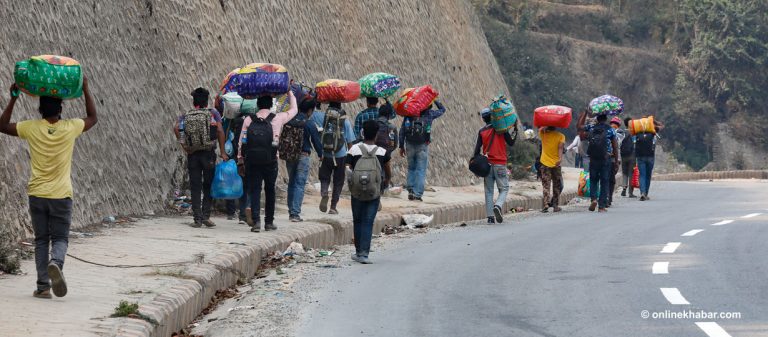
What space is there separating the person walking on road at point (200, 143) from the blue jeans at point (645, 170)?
524 inches

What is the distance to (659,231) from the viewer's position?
18609 millimetres

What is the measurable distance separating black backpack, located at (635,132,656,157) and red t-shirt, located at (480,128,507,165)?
26.0ft

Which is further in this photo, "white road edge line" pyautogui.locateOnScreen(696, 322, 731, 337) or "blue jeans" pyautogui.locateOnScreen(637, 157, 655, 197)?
"blue jeans" pyautogui.locateOnScreen(637, 157, 655, 197)

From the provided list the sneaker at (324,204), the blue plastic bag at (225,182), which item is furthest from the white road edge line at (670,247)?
the sneaker at (324,204)

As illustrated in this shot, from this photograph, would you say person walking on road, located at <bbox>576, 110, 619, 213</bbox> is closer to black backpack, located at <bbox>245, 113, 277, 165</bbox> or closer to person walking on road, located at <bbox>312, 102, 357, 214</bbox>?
person walking on road, located at <bbox>312, 102, 357, 214</bbox>

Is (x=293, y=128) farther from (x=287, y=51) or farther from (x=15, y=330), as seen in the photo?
(x=15, y=330)

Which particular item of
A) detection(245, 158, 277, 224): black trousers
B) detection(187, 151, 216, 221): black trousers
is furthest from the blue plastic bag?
detection(245, 158, 277, 224): black trousers

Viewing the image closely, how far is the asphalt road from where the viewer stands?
9656 mm

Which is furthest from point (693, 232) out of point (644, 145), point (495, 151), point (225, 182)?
point (644, 145)

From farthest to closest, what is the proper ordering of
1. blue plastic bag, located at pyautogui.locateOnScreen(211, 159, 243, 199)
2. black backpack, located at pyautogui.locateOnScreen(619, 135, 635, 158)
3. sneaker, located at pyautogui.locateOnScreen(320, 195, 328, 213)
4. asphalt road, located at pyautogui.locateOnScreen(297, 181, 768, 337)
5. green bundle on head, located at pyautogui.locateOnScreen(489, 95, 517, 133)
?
black backpack, located at pyautogui.locateOnScreen(619, 135, 635, 158) → green bundle on head, located at pyautogui.locateOnScreen(489, 95, 517, 133) → sneaker, located at pyautogui.locateOnScreen(320, 195, 328, 213) → blue plastic bag, located at pyautogui.locateOnScreen(211, 159, 243, 199) → asphalt road, located at pyautogui.locateOnScreen(297, 181, 768, 337)

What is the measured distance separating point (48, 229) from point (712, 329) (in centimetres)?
511

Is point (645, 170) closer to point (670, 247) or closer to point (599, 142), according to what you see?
point (599, 142)

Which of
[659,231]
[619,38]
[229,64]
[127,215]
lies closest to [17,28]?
[127,215]

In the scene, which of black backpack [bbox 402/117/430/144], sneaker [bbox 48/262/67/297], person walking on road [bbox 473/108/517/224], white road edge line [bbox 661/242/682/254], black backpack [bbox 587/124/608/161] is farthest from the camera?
black backpack [bbox 587/124/608/161]
